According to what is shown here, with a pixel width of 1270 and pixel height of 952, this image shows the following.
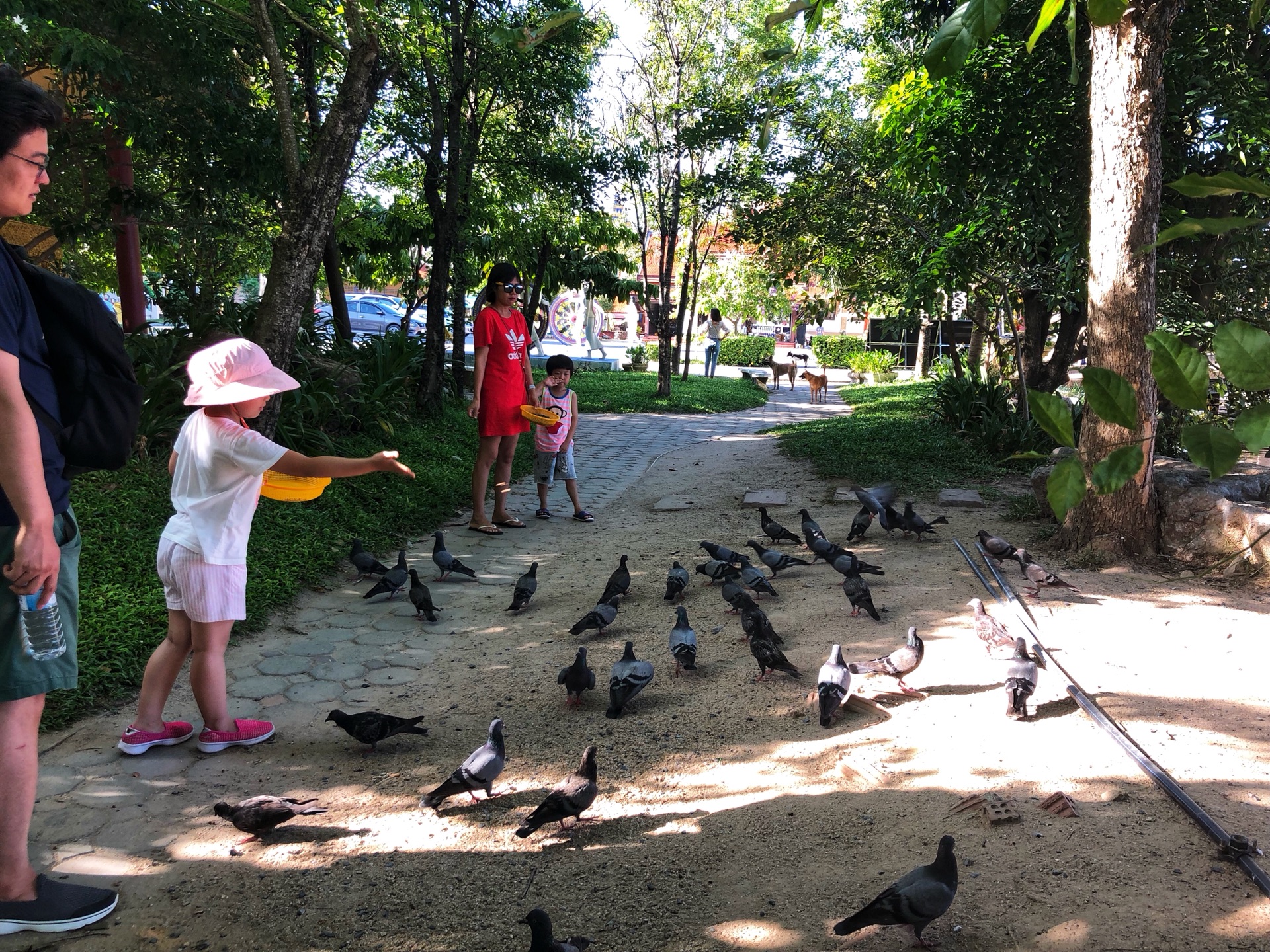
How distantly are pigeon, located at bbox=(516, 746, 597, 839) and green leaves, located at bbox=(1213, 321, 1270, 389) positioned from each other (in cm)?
301

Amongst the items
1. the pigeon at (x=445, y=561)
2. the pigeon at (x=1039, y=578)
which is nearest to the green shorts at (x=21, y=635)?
the pigeon at (x=445, y=561)

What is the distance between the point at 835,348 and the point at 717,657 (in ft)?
115

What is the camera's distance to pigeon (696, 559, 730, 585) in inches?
259

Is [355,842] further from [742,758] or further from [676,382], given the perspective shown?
[676,382]

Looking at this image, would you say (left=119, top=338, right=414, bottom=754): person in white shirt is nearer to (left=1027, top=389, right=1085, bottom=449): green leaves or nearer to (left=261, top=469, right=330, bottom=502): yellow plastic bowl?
(left=261, top=469, right=330, bottom=502): yellow plastic bowl

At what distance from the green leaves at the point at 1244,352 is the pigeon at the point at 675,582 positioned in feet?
18.4

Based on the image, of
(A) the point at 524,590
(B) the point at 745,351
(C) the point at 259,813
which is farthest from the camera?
(B) the point at 745,351

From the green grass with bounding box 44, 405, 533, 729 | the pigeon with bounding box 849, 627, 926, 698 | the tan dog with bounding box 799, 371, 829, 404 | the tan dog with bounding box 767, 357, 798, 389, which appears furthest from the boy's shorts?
the tan dog with bounding box 767, 357, 798, 389

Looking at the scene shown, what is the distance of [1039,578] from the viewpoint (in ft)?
19.9

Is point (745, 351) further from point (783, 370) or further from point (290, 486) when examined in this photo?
point (290, 486)

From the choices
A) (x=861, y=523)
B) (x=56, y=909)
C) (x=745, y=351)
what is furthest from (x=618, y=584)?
(x=745, y=351)

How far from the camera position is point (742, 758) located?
4164 millimetres

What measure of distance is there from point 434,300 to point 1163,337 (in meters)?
11.8

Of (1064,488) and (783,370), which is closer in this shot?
(1064,488)
